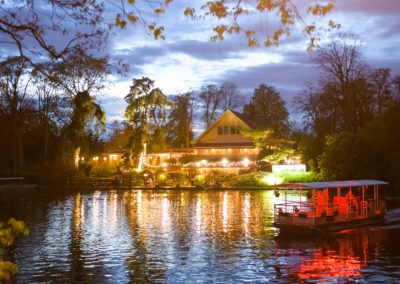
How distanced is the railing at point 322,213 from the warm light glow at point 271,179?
3108 cm

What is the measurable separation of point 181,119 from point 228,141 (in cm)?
1978

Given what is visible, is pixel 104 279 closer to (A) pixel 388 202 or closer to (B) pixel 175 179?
(A) pixel 388 202

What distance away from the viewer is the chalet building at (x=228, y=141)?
261 feet

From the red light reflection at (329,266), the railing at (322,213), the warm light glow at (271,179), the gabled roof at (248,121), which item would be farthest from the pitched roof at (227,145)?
A: the red light reflection at (329,266)

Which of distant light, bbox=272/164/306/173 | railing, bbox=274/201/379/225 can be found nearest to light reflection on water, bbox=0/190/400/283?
railing, bbox=274/201/379/225

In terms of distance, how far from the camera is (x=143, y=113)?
7919cm

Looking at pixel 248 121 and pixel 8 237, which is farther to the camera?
pixel 248 121

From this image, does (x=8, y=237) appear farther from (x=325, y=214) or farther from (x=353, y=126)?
(x=353, y=126)

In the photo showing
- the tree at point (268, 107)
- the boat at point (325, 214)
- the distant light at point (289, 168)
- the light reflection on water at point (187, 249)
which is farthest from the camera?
the tree at point (268, 107)

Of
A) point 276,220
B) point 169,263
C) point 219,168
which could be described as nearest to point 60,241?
point 169,263

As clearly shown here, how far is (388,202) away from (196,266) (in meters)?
31.5

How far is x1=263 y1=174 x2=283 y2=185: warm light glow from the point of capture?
211 ft

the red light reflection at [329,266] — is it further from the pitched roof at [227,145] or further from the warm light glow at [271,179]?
the pitched roof at [227,145]

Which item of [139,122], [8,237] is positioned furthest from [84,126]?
[8,237]
